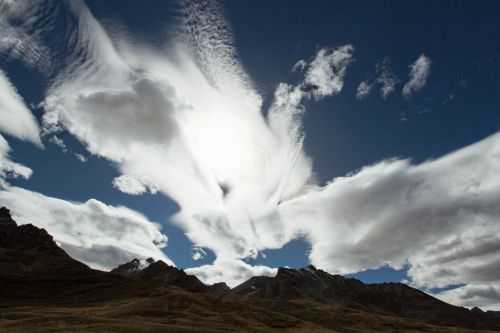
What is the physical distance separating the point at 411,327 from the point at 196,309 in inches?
3559

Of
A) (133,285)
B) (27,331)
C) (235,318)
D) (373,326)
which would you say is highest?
(133,285)

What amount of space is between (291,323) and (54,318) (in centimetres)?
7147

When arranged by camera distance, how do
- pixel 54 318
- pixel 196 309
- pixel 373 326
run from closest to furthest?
pixel 54 318, pixel 196 309, pixel 373 326

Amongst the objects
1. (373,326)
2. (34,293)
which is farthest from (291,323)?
(34,293)

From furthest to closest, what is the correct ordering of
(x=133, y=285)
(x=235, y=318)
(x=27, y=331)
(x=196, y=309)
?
1. (x=133, y=285)
2. (x=196, y=309)
3. (x=235, y=318)
4. (x=27, y=331)

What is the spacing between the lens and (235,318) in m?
114

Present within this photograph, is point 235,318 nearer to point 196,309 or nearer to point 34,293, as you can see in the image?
point 196,309

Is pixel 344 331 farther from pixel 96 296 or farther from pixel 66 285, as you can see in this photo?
pixel 66 285

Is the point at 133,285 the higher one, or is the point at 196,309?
the point at 133,285

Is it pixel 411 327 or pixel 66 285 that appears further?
pixel 66 285

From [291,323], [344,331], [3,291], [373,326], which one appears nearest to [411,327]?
[373,326]

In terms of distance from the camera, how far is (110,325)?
70.8 m

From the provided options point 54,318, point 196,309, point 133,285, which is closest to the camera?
point 54,318

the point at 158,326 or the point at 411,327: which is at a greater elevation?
the point at 411,327
